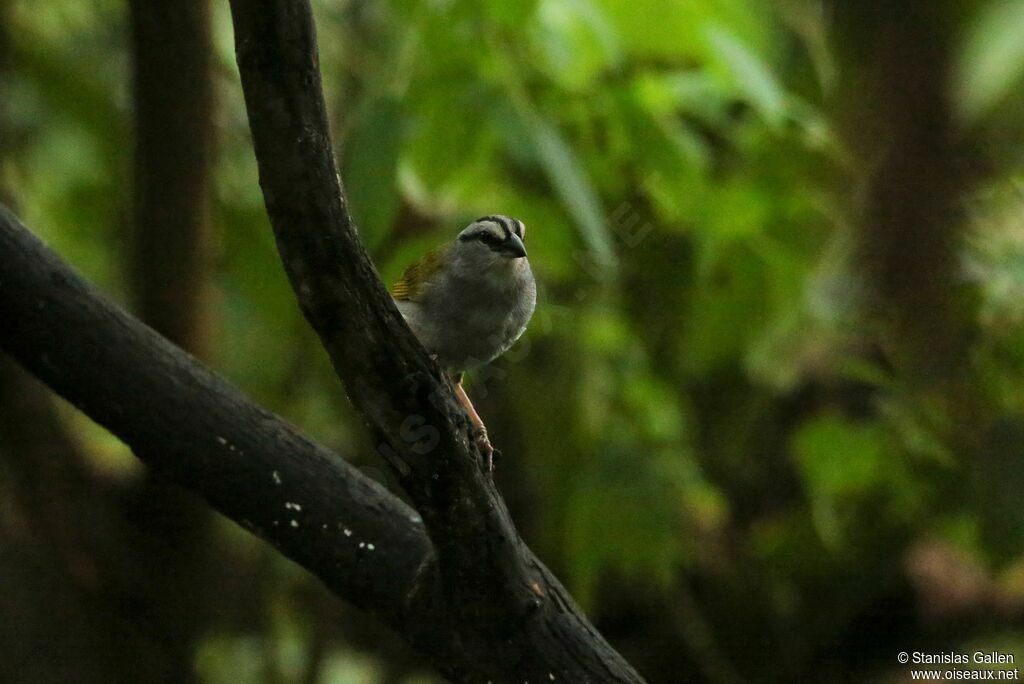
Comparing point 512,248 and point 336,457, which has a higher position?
point 512,248

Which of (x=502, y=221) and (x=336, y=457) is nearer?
(x=336, y=457)

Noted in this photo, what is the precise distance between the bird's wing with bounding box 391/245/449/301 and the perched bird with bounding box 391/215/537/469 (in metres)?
0.08

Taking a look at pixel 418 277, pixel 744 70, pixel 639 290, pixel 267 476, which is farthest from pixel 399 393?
pixel 639 290

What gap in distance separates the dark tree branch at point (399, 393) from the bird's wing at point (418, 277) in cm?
88

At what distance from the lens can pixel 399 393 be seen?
6.64ft

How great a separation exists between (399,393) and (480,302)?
88 centimetres

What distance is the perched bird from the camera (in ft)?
9.35

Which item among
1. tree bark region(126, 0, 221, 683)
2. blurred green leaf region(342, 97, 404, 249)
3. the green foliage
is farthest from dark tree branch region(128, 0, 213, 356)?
blurred green leaf region(342, 97, 404, 249)

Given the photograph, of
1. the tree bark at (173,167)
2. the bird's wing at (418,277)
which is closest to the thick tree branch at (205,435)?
the bird's wing at (418,277)

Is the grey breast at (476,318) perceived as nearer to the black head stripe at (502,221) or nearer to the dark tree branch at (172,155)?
the black head stripe at (502,221)

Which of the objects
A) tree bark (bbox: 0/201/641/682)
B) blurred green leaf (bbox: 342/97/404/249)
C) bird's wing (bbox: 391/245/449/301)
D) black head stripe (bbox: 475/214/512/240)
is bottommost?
tree bark (bbox: 0/201/641/682)

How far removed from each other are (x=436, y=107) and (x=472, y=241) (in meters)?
0.40

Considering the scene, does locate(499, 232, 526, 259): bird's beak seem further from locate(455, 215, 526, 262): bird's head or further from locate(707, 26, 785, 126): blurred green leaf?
locate(707, 26, 785, 126): blurred green leaf

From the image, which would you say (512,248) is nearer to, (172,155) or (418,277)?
(418,277)
